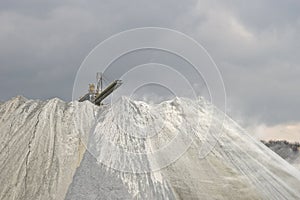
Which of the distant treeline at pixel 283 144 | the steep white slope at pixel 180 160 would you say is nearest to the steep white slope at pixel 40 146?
the steep white slope at pixel 180 160

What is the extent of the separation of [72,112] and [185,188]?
8322mm

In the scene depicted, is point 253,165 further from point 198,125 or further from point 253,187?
point 198,125

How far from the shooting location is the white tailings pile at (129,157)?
70.1 feet

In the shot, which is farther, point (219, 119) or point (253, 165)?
point (219, 119)

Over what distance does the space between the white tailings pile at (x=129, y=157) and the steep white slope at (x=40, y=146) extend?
0.15 feet

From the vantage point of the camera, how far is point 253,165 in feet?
79.3

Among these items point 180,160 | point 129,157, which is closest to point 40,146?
point 129,157

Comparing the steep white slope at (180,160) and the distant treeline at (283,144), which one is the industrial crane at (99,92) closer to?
the steep white slope at (180,160)

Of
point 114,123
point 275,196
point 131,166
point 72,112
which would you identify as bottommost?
point 275,196

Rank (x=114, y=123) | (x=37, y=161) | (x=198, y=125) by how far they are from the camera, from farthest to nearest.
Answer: (x=198, y=125) → (x=114, y=123) → (x=37, y=161)

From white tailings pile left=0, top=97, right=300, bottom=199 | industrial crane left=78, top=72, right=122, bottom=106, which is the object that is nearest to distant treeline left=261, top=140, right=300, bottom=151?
industrial crane left=78, top=72, right=122, bottom=106

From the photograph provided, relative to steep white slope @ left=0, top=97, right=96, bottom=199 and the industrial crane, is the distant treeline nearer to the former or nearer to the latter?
the industrial crane

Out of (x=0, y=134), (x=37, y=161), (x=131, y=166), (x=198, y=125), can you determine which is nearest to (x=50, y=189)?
(x=37, y=161)

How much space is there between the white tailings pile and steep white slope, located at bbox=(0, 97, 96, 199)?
0.15 ft
